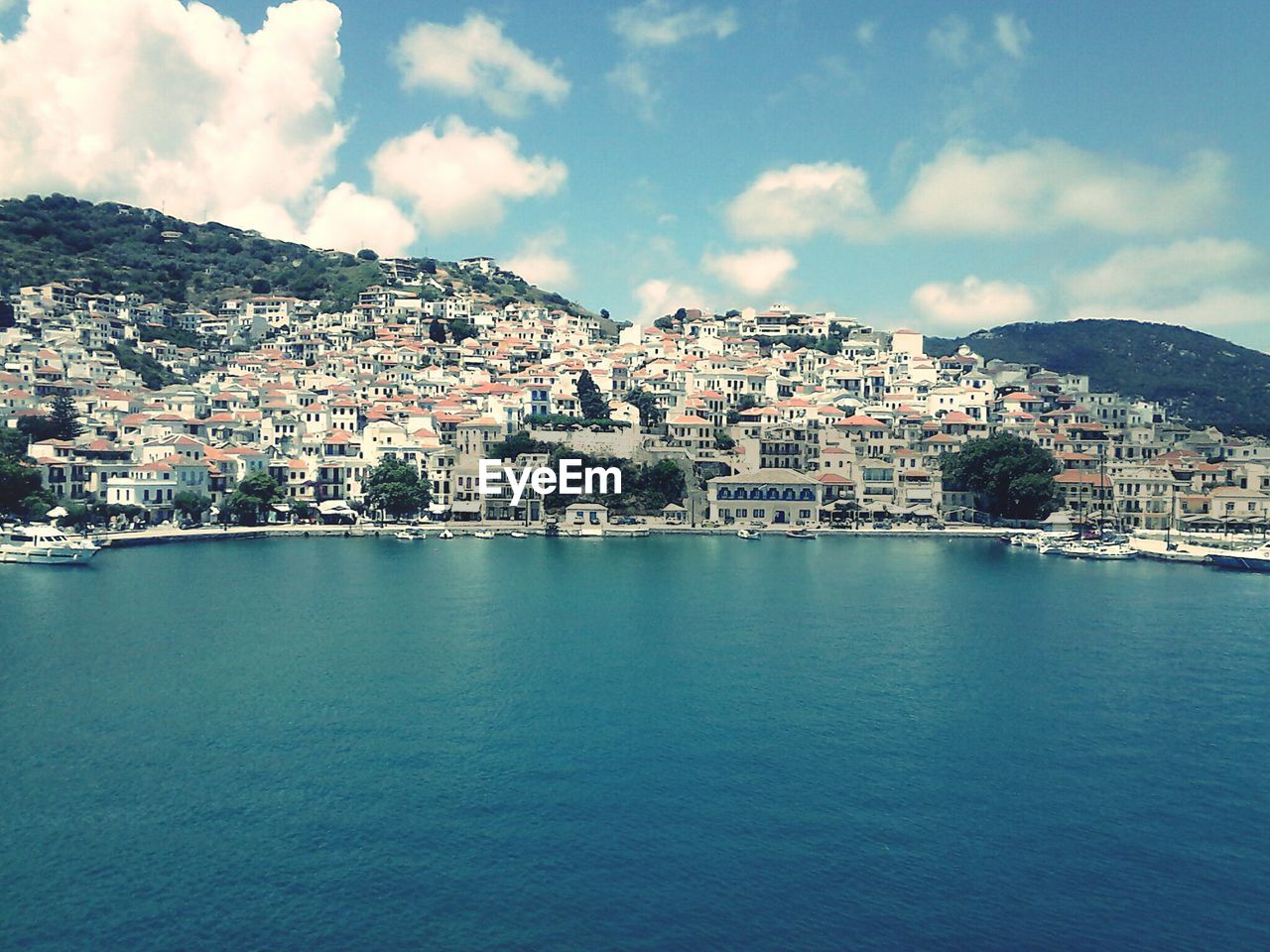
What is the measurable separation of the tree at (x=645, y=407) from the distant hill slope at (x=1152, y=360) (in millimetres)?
85378

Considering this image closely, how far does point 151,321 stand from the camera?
101 metres

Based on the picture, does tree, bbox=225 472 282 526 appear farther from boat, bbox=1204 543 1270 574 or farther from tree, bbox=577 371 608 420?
boat, bbox=1204 543 1270 574

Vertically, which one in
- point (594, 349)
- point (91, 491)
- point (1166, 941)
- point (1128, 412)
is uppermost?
point (594, 349)

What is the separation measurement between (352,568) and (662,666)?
65.1ft

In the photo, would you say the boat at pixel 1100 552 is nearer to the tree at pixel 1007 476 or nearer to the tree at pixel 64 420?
the tree at pixel 1007 476

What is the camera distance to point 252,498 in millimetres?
54156

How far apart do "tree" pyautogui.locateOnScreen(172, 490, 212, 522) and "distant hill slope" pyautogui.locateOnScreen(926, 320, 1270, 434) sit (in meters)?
116

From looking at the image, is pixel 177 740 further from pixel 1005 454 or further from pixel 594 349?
pixel 594 349

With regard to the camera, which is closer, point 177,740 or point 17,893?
point 17,893

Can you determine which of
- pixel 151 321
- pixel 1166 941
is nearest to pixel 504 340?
pixel 151 321

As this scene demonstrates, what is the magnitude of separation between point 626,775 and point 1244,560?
4009 cm

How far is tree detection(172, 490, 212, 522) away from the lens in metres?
52.7

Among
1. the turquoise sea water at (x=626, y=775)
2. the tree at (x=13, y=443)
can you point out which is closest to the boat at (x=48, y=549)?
the turquoise sea water at (x=626, y=775)

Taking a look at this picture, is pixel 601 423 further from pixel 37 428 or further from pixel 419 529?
pixel 37 428
